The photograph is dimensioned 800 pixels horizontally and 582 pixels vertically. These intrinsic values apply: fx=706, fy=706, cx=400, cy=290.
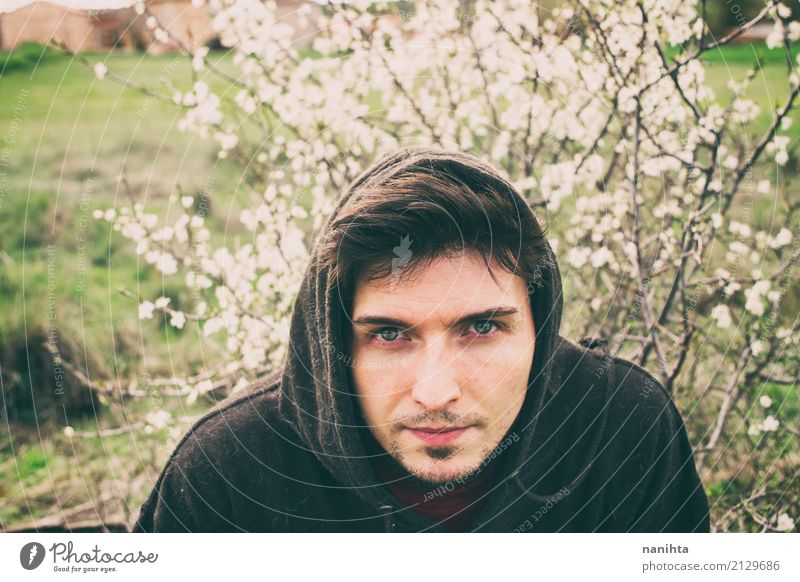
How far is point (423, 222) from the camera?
112 centimetres

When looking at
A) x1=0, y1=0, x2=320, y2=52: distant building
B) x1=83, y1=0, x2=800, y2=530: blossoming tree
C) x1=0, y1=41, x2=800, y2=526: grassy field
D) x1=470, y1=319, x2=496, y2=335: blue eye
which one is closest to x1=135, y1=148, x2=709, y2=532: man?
x1=470, y1=319, x2=496, y2=335: blue eye

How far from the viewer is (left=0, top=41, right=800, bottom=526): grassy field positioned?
2.04 m

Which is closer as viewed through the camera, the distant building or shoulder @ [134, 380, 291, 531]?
shoulder @ [134, 380, 291, 531]

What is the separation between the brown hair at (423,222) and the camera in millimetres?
1119

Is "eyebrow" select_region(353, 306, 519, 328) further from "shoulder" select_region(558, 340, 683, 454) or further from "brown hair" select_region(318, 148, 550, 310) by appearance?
"shoulder" select_region(558, 340, 683, 454)

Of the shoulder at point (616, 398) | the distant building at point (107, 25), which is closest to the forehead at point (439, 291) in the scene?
the shoulder at point (616, 398)

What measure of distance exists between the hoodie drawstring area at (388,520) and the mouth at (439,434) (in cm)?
18

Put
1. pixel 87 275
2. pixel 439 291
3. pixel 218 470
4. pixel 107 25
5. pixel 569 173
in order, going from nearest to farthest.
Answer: pixel 439 291 → pixel 218 470 → pixel 569 173 → pixel 107 25 → pixel 87 275

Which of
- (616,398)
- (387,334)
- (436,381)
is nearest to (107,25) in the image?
(387,334)

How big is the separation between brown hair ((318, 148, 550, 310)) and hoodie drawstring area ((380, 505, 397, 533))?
0.39m

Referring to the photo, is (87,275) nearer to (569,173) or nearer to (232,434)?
(232,434)

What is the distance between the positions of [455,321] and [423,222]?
16 cm

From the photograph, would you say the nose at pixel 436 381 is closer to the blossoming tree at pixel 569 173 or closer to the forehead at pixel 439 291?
the forehead at pixel 439 291
